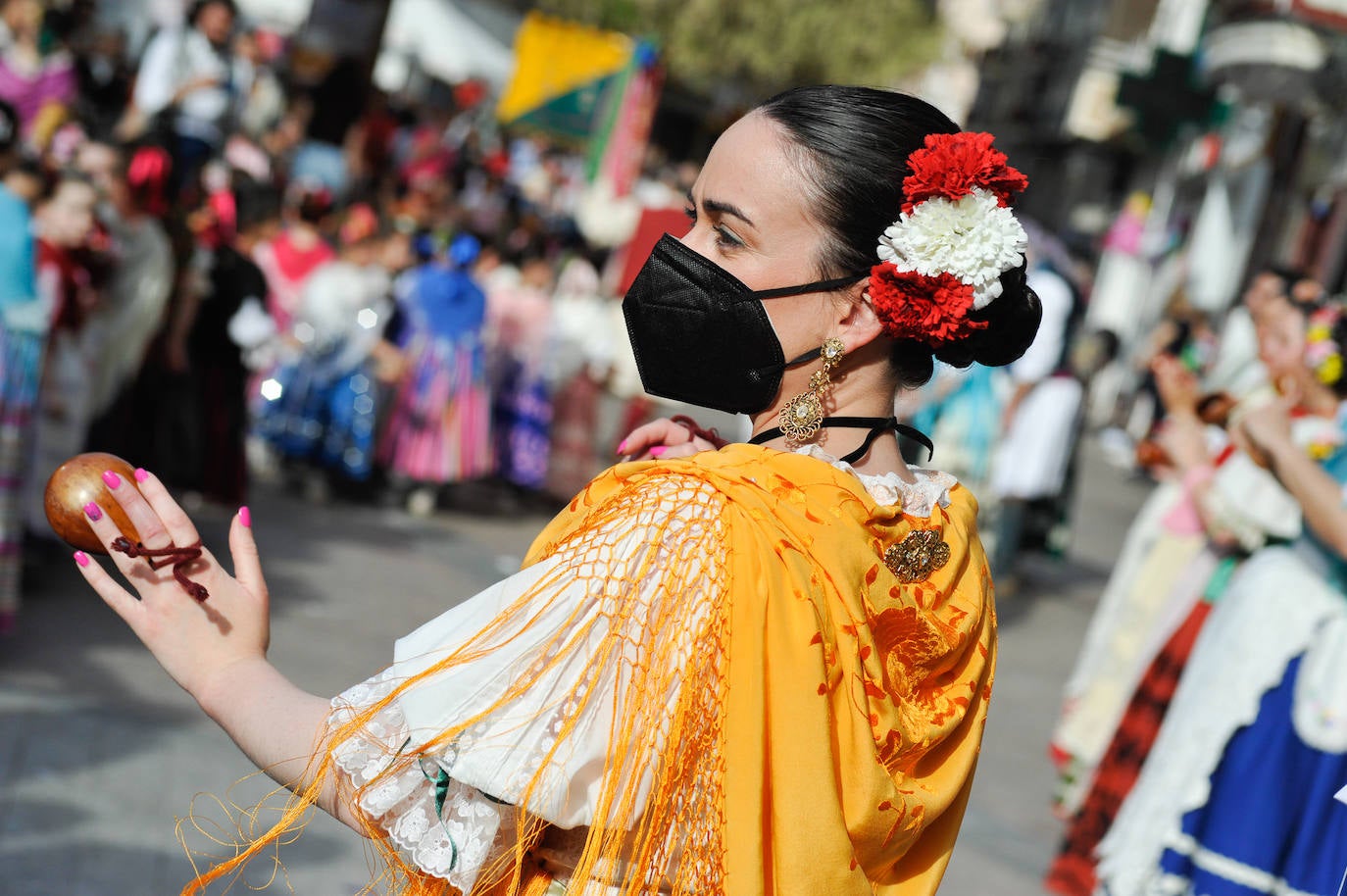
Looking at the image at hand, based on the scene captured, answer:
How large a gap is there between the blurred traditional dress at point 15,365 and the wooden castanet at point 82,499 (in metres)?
3.58

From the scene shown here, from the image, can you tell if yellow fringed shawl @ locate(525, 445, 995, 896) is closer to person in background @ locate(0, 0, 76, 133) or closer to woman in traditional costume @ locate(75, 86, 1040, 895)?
woman in traditional costume @ locate(75, 86, 1040, 895)

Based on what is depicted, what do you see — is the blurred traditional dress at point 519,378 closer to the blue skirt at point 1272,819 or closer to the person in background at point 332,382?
the person in background at point 332,382

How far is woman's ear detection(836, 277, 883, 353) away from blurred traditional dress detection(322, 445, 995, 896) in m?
0.23

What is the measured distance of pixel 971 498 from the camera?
1.88 m

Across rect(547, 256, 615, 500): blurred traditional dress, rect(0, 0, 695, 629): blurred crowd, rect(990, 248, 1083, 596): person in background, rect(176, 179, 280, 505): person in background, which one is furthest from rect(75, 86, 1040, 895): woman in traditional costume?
rect(547, 256, 615, 500): blurred traditional dress

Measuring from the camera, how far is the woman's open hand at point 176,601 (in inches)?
59.4

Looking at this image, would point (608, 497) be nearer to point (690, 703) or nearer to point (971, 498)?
point (690, 703)

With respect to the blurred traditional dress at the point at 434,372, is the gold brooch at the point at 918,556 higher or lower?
higher

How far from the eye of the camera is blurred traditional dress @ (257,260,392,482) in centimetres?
808

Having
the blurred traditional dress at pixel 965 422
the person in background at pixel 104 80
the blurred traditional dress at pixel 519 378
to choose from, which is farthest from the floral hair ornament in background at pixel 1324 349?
the person in background at pixel 104 80

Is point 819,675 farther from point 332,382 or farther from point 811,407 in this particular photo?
point 332,382

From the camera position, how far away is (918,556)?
5.45ft

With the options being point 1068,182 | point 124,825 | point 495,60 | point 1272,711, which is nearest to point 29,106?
point 124,825

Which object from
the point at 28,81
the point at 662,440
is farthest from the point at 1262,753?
the point at 28,81
